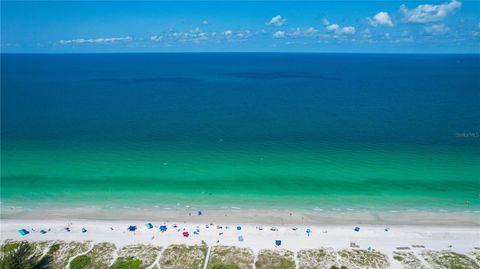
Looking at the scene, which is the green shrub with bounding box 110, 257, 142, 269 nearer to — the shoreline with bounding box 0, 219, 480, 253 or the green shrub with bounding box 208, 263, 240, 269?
the shoreline with bounding box 0, 219, 480, 253

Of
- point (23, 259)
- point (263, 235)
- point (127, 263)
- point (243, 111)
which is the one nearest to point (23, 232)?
point (23, 259)

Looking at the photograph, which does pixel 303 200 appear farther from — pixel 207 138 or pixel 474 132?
pixel 474 132

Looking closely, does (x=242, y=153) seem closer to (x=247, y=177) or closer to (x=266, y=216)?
(x=247, y=177)

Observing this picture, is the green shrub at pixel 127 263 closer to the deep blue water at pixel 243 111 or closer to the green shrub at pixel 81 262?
the green shrub at pixel 81 262

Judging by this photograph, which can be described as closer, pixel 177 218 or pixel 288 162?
pixel 177 218

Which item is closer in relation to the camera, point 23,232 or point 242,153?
point 23,232

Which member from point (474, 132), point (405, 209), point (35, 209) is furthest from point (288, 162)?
point (474, 132)
